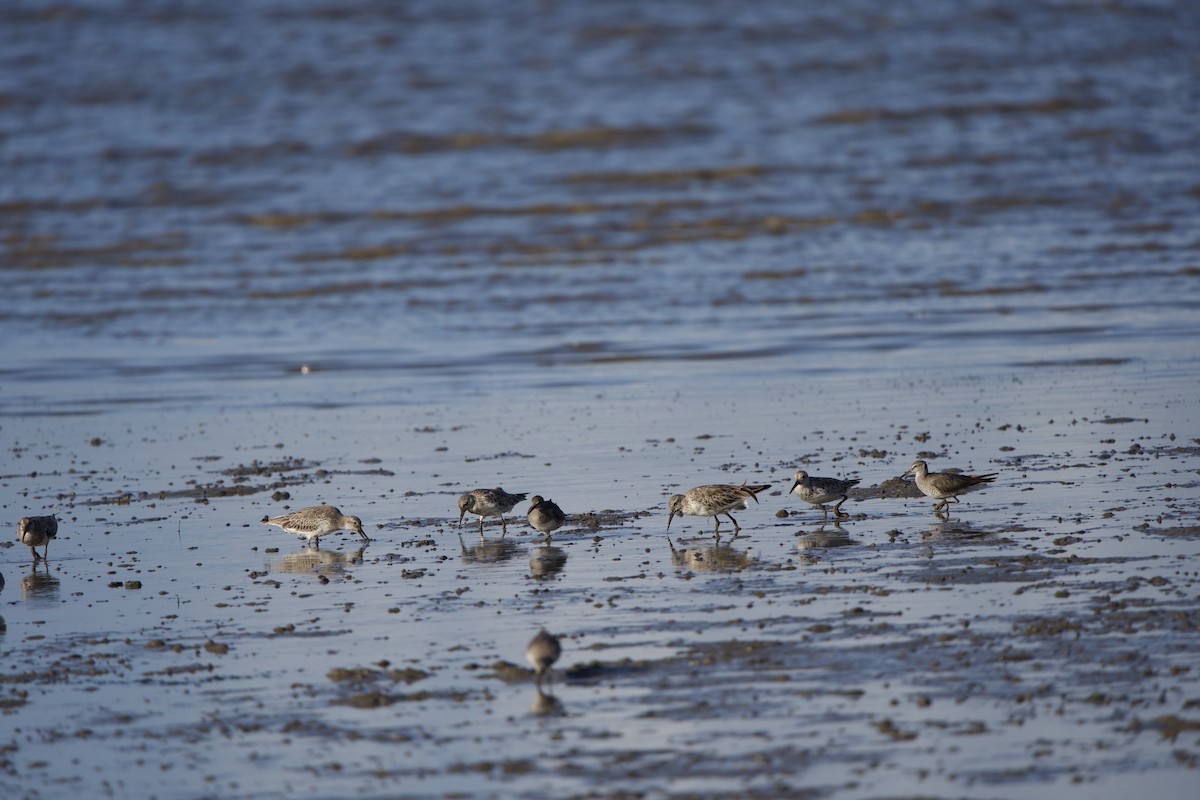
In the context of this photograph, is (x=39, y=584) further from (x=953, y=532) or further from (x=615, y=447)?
(x=953, y=532)

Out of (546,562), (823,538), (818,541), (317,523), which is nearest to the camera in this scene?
(546,562)

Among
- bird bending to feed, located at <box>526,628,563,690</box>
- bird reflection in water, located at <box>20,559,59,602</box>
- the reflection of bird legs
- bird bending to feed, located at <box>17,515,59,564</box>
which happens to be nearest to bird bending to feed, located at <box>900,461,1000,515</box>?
the reflection of bird legs

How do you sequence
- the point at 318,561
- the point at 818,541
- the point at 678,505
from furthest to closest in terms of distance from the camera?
the point at 678,505 < the point at 318,561 < the point at 818,541

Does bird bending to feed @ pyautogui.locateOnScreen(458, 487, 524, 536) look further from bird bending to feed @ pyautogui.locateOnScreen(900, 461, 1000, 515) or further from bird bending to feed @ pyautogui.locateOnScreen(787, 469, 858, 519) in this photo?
bird bending to feed @ pyautogui.locateOnScreen(900, 461, 1000, 515)

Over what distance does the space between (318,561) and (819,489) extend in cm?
441

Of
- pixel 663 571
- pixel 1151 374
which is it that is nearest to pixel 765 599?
pixel 663 571

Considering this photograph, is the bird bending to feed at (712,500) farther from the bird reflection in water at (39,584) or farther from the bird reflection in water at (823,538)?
the bird reflection in water at (39,584)

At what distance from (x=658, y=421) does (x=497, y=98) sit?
4391 centimetres

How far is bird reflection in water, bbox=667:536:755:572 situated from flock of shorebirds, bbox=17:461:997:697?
1.41ft


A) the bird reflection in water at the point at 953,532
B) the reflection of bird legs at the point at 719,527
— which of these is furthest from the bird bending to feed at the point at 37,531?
the bird reflection in water at the point at 953,532

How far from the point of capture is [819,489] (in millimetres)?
12883

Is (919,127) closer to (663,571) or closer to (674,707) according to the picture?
(663,571)

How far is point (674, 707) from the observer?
8.48m

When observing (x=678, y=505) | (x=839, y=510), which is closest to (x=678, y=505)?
(x=678, y=505)
